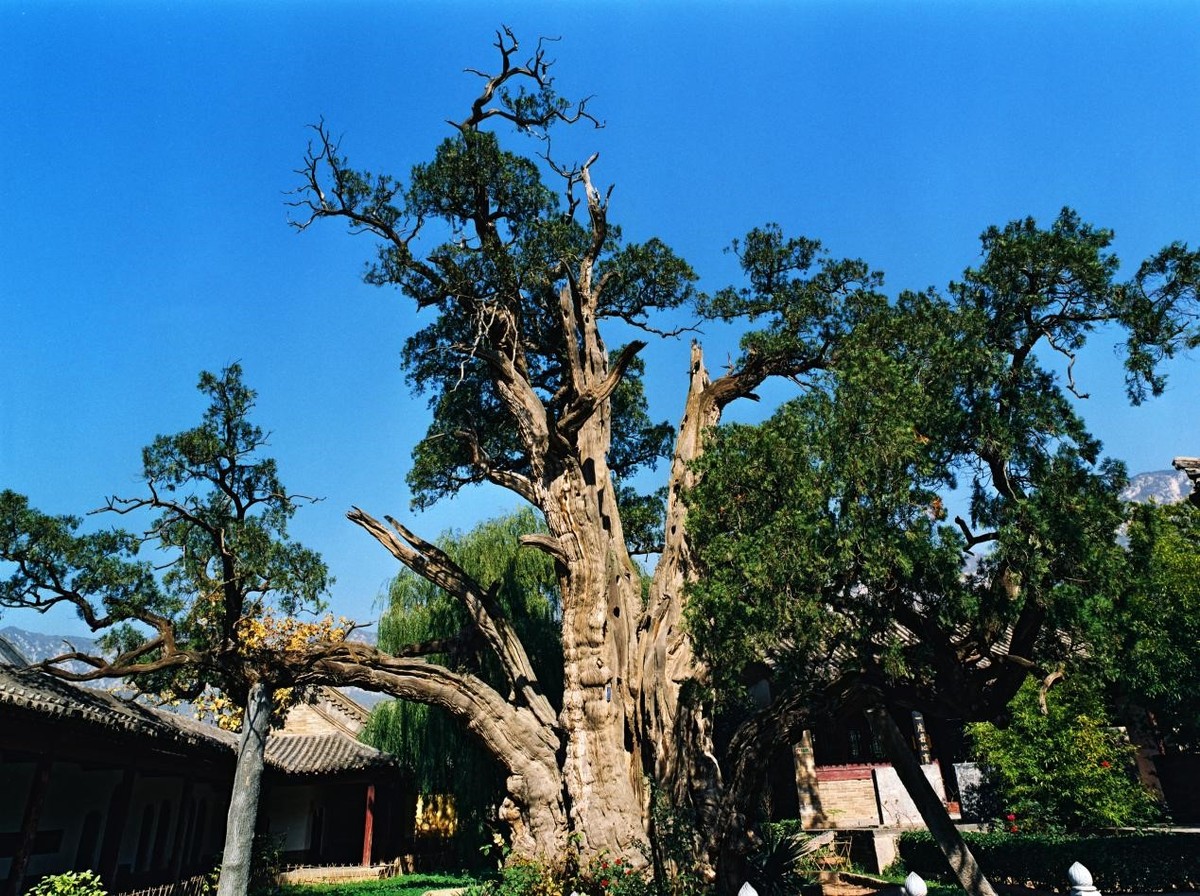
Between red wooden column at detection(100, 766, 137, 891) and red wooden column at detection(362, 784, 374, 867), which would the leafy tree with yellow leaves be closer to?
red wooden column at detection(100, 766, 137, 891)

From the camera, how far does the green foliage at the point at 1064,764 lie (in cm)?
1173

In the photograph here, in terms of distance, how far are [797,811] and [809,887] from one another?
483 centimetres

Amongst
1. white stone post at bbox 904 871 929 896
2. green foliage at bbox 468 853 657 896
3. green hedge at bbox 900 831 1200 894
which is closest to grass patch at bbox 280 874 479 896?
green foliage at bbox 468 853 657 896

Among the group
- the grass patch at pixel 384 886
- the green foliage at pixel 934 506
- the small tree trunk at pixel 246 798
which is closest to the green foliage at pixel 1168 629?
the green foliage at pixel 934 506

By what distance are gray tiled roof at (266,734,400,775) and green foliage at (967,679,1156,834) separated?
49.0ft

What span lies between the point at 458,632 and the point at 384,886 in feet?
23.2

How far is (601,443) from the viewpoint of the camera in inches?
521

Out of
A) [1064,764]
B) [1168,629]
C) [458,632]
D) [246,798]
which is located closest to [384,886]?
[458,632]

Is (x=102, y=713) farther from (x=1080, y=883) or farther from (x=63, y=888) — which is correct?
(x=1080, y=883)

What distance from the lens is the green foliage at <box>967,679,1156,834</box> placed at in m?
11.7

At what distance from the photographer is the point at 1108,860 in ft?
35.3

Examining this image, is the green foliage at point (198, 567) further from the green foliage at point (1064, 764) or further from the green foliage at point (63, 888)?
the green foliage at point (1064, 764)

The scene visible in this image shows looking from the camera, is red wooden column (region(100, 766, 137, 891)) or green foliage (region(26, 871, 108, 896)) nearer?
green foliage (region(26, 871, 108, 896))

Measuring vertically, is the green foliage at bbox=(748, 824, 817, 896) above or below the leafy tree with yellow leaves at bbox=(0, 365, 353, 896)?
below
